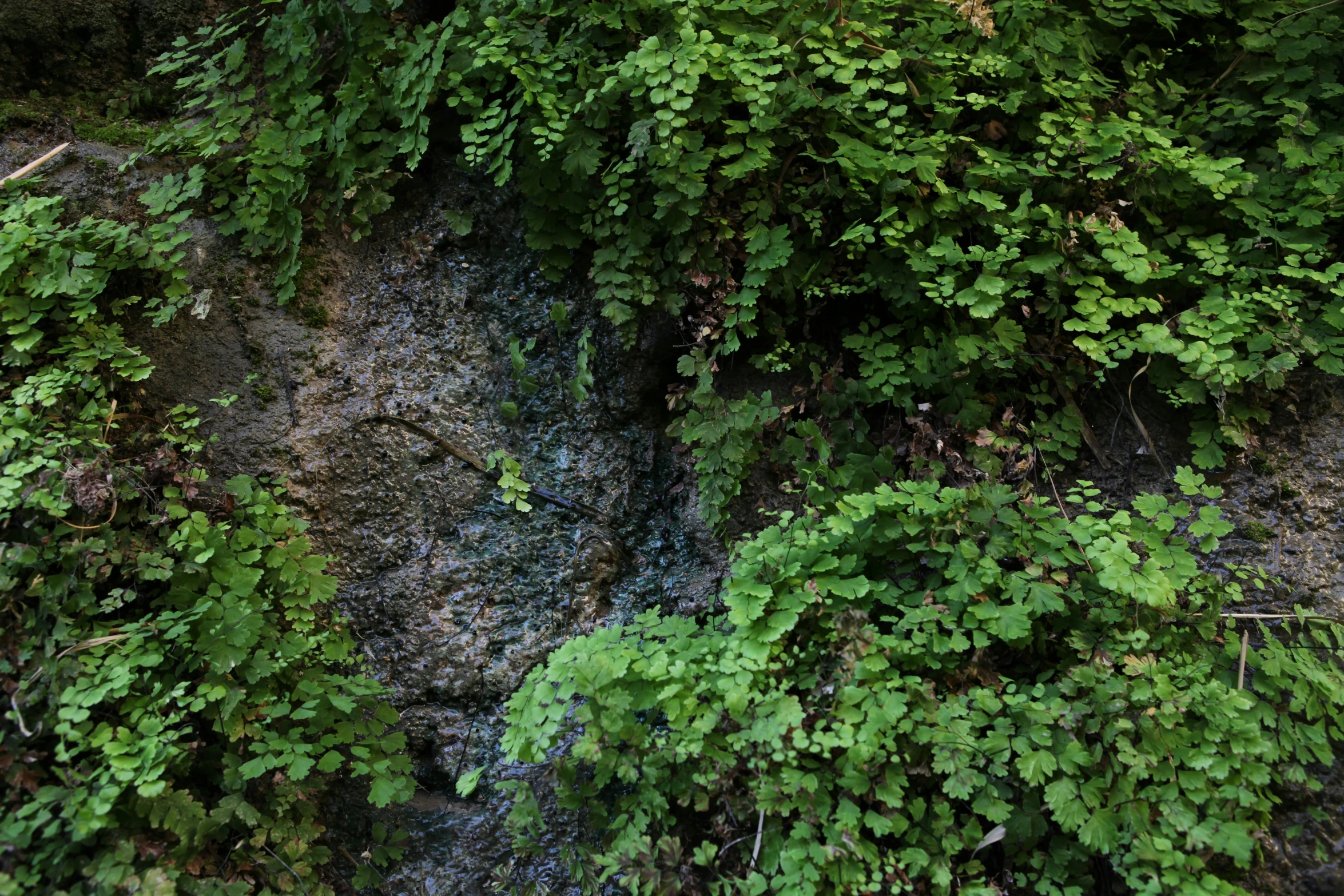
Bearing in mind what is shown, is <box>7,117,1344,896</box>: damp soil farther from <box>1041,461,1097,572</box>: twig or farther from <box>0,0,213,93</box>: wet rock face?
<box>0,0,213,93</box>: wet rock face

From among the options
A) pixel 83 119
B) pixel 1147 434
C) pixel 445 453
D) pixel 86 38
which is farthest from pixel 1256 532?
pixel 86 38

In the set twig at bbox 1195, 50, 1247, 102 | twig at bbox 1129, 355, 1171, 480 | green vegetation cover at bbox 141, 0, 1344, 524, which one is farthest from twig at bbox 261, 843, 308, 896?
twig at bbox 1195, 50, 1247, 102

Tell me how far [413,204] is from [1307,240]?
3.67 meters

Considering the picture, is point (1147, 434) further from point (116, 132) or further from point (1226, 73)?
point (116, 132)

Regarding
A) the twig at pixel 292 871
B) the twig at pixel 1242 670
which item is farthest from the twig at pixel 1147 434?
the twig at pixel 292 871

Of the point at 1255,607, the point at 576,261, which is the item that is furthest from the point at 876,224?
the point at 1255,607

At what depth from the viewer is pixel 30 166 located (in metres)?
3.02

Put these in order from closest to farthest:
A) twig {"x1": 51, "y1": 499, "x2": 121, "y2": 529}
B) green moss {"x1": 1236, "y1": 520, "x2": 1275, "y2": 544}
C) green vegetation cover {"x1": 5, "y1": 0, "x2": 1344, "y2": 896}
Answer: green vegetation cover {"x1": 5, "y1": 0, "x2": 1344, "y2": 896}, twig {"x1": 51, "y1": 499, "x2": 121, "y2": 529}, green moss {"x1": 1236, "y1": 520, "x2": 1275, "y2": 544}

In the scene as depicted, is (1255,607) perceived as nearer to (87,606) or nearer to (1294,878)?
(1294,878)

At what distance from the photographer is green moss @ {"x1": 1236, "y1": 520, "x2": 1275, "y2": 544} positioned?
2.90m

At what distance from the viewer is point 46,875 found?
2.16 metres

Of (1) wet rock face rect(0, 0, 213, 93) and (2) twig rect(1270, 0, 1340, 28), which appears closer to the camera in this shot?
(2) twig rect(1270, 0, 1340, 28)

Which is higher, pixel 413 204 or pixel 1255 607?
pixel 413 204

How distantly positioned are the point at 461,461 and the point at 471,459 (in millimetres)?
43
